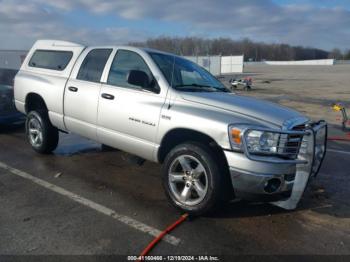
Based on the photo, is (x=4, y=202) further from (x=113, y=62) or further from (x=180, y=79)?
(x=180, y=79)

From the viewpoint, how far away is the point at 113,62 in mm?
5117

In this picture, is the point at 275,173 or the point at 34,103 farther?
the point at 34,103

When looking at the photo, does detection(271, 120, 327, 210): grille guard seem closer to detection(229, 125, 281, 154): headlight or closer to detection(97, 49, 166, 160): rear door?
detection(229, 125, 281, 154): headlight

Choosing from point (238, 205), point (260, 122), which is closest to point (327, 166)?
point (238, 205)

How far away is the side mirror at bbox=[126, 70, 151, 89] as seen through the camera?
4.35m

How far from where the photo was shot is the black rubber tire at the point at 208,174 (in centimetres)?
378

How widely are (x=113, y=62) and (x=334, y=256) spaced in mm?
3611

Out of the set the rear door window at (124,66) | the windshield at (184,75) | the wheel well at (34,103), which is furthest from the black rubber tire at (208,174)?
the wheel well at (34,103)

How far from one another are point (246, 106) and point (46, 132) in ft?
11.9

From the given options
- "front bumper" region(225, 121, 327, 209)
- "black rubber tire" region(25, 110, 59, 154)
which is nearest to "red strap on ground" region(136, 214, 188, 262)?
"front bumper" region(225, 121, 327, 209)

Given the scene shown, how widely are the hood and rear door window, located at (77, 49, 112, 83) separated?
1562 mm

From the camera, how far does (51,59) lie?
20.2 feet

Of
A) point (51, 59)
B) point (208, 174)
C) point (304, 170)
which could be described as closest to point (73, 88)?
point (51, 59)

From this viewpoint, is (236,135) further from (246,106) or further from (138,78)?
(138,78)
